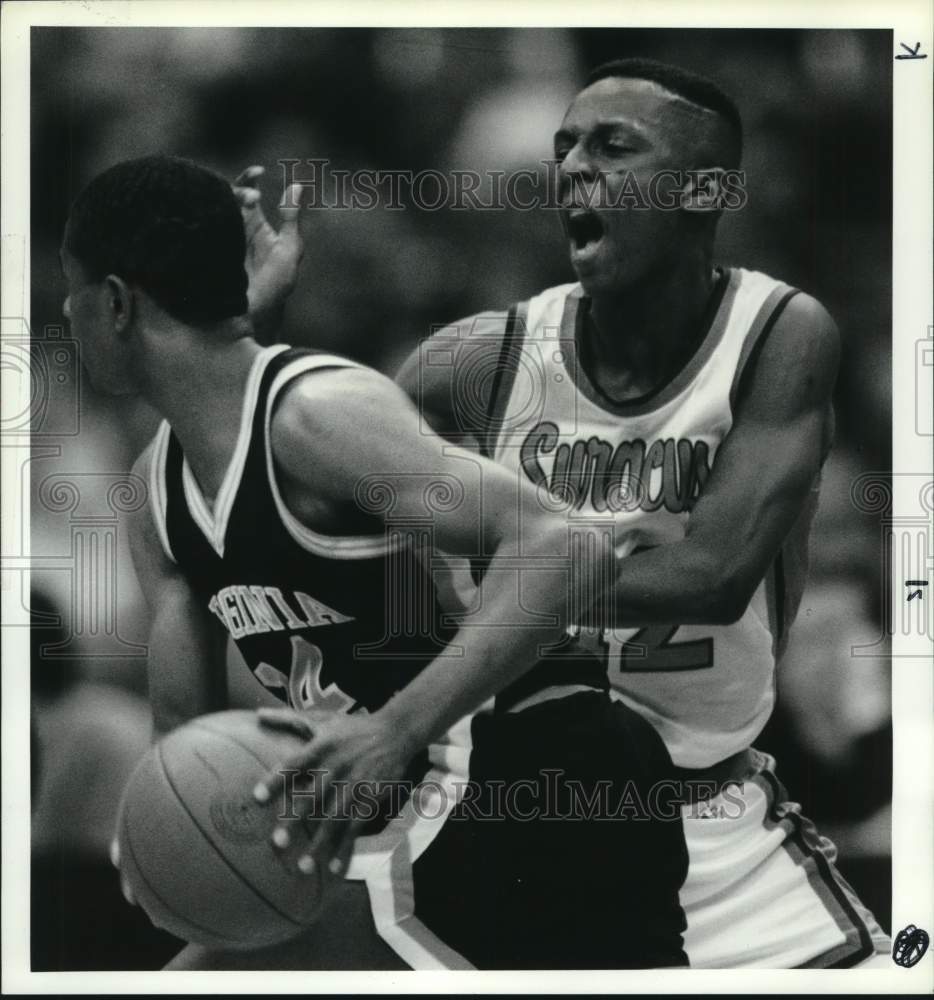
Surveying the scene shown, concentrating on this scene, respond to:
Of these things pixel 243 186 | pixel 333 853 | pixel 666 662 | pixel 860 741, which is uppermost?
pixel 243 186

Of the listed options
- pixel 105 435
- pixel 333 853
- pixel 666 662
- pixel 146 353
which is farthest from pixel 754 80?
pixel 333 853

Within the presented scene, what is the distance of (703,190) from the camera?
3.29 meters

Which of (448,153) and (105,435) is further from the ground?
(448,153)

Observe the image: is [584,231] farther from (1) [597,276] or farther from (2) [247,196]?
(2) [247,196]

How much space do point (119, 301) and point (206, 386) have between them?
1.07ft

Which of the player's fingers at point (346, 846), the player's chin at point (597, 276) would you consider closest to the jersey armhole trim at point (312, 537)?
the player's fingers at point (346, 846)

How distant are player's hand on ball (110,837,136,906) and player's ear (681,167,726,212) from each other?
2293 millimetres

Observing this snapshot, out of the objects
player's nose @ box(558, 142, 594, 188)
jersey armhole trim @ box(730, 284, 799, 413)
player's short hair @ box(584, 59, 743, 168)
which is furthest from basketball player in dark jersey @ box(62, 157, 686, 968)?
player's short hair @ box(584, 59, 743, 168)

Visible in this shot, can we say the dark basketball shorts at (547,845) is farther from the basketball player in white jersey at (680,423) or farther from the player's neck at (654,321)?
the player's neck at (654,321)

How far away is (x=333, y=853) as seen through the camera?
323 centimetres

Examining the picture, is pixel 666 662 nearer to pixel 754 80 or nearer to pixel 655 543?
pixel 655 543

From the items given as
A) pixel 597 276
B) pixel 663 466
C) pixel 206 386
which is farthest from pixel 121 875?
pixel 597 276

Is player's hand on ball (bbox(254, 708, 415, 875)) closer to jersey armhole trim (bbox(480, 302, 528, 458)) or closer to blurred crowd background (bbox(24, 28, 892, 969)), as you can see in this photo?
blurred crowd background (bbox(24, 28, 892, 969))

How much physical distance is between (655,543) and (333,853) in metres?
1.17
